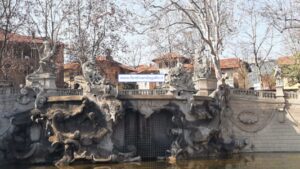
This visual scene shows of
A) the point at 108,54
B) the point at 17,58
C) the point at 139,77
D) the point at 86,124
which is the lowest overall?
the point at 86,124

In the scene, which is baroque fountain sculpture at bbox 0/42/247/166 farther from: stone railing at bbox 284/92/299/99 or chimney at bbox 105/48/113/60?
chimney at bbox 105/48/113/60

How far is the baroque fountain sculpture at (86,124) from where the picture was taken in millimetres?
20828

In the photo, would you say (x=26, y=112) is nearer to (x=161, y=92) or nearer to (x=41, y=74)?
(x=41, y=74)

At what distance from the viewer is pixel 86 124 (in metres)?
21.3

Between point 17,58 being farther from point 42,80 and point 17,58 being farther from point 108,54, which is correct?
point 42,80

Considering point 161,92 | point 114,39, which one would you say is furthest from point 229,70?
point 161,92

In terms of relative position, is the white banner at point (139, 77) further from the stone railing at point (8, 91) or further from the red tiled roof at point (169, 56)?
the red tiled roof at point (169, 56)

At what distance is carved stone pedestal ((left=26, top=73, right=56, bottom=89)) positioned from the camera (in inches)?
897

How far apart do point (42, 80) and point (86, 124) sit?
3.75m

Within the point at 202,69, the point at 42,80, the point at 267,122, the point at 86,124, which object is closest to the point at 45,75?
the point at 42,80

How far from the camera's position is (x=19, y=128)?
21656 mm

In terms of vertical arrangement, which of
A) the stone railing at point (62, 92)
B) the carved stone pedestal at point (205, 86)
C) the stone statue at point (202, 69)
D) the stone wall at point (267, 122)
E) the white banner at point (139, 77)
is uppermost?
the stone statue at point (202, 69)

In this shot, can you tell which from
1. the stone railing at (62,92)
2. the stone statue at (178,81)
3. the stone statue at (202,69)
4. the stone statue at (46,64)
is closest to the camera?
the stone railing at (62,92)

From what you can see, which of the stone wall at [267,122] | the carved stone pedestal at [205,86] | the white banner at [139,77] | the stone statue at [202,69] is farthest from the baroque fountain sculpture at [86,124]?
the stone wall at [267,122]
